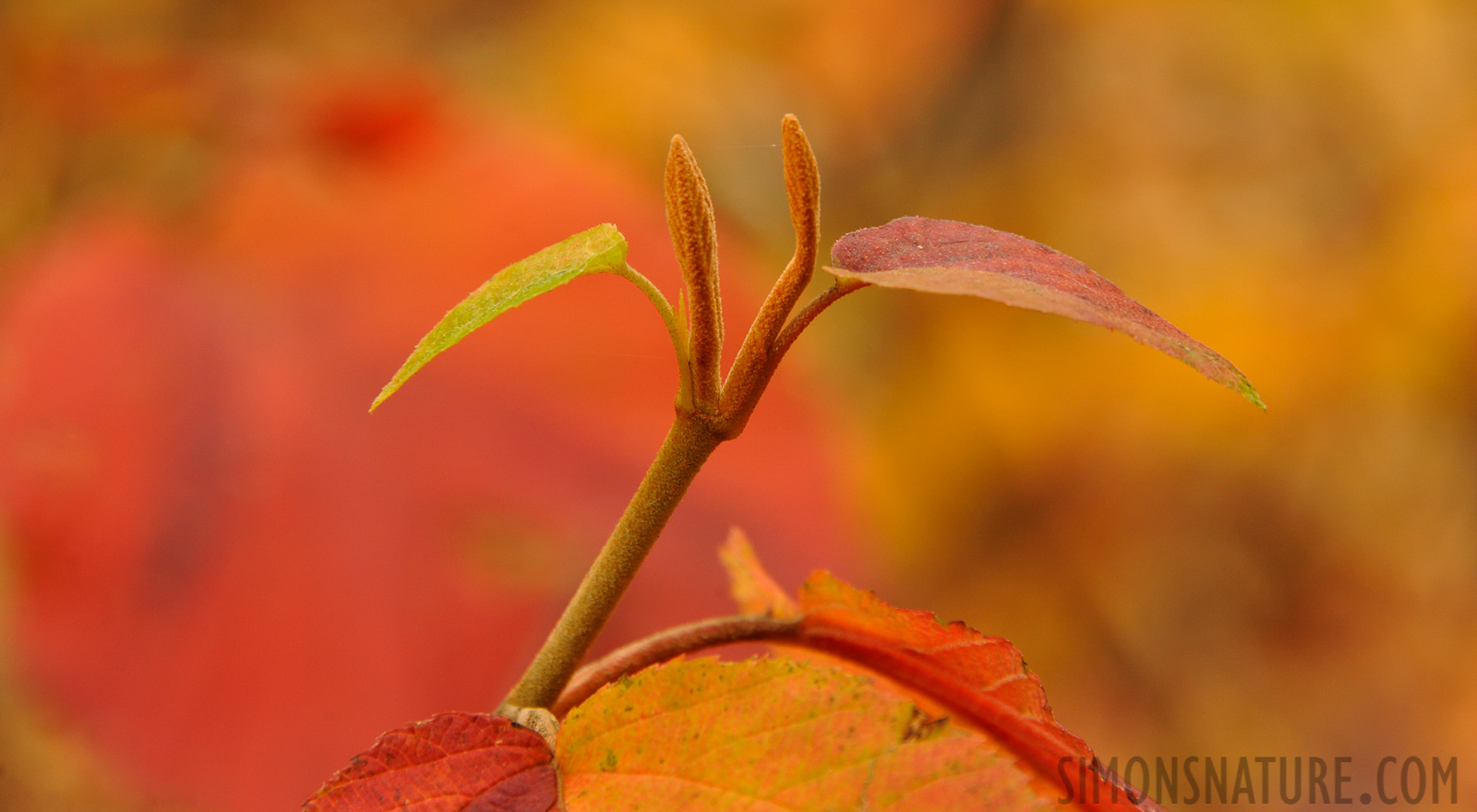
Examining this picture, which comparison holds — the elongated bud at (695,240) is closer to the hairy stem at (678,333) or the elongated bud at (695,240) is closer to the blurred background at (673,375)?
the hairy stem at (678,333)

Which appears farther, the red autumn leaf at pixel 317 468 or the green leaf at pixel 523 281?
the red autumn leaf at pixel 317 468

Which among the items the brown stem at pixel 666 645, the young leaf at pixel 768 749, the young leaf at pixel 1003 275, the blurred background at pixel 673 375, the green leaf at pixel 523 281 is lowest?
the young leaf at pixel 768 749

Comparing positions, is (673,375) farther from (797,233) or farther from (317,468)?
(797,233)

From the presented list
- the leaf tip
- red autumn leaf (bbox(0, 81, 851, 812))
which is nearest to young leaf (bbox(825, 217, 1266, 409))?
the leaf tip

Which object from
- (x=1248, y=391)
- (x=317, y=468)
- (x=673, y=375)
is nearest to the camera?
(x=1248, y=391)

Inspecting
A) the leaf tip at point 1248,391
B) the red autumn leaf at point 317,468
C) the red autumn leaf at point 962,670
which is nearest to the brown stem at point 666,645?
the red autumn leaf at point 962,670

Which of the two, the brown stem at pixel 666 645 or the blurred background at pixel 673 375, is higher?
the blurred background at pixel 673 375

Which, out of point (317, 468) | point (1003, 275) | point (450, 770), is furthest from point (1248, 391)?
point (317, 468)

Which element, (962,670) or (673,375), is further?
(673,375)
